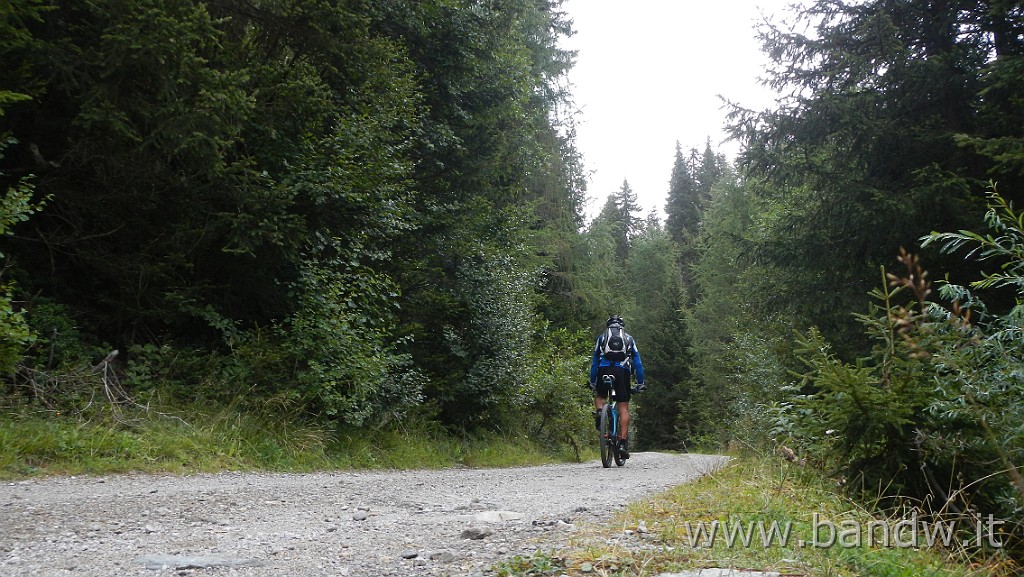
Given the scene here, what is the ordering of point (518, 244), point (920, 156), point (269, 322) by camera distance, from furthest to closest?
point (518, 244) < point (920, 156) < point (269, 322)

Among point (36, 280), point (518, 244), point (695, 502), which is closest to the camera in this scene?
point (695, 502)

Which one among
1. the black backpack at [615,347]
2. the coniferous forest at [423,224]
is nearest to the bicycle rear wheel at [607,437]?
the black backpack at [615,347]

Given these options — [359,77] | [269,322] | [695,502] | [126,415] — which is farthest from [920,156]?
[126,415]

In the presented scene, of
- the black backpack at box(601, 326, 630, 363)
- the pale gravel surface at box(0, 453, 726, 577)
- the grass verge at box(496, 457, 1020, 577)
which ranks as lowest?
the pale gravel surface at box(0, 453, 726, 577)

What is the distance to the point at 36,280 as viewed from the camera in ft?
25.0

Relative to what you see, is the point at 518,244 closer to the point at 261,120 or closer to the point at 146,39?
the point at 261,120

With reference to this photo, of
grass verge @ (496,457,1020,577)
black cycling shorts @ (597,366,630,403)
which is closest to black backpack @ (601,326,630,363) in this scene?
black cycling shorts @ (597,366,630,403)

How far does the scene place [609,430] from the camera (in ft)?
30.6

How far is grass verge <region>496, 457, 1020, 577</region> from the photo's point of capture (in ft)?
8.06

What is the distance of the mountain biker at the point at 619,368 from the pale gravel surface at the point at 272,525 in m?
3.65

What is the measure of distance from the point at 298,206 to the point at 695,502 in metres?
6.65

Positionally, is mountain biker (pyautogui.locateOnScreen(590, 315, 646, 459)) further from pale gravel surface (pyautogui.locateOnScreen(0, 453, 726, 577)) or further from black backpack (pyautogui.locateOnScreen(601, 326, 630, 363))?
pale gravel surface (pyautogui.locateOnScreen(0, 453, 726, 577))

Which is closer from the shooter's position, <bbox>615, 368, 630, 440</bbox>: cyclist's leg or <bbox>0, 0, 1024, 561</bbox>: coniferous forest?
<bbox>0, 0, 1024, 561</bbox>: coniferous forest

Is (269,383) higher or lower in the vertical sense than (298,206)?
lower
